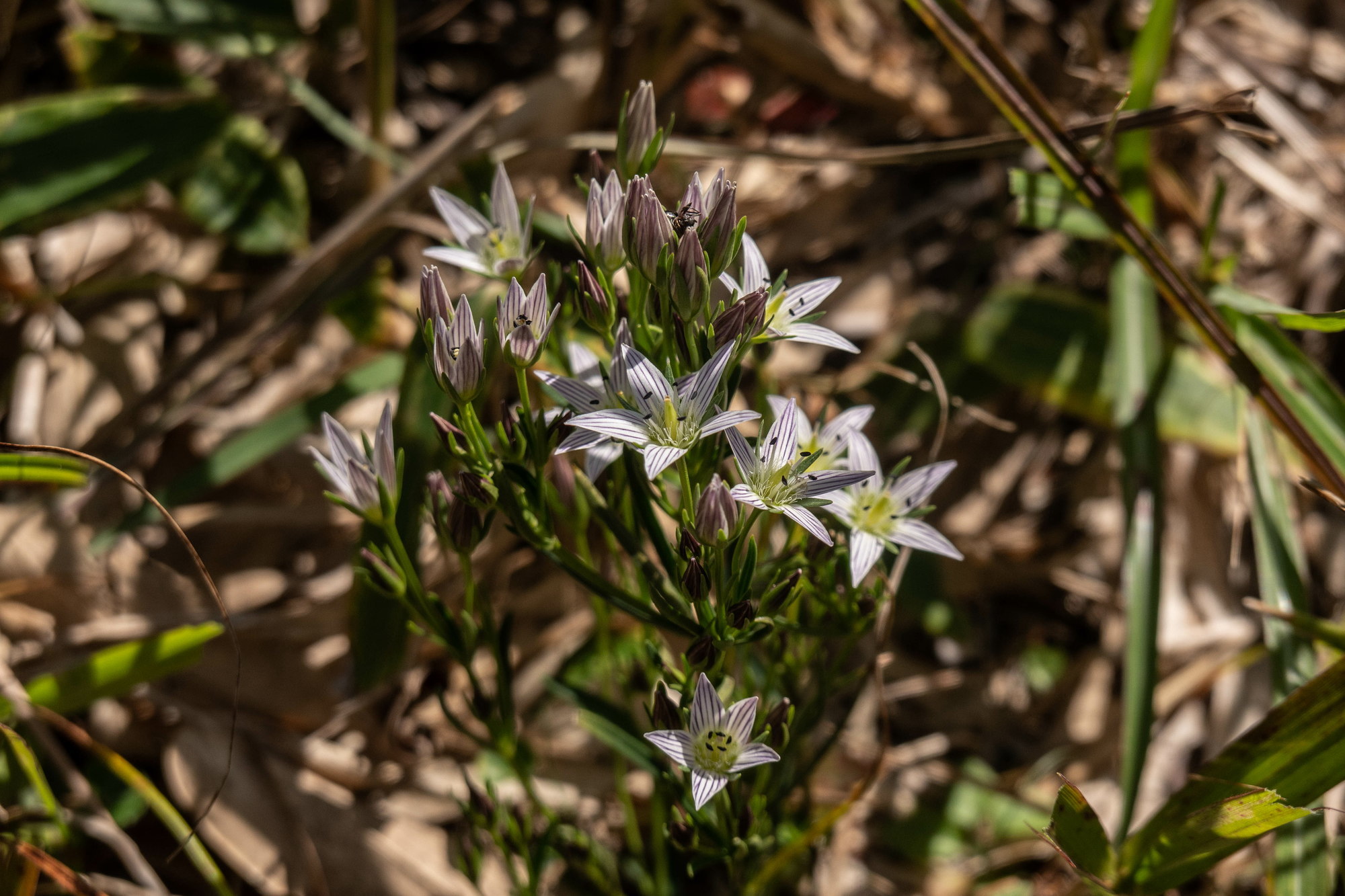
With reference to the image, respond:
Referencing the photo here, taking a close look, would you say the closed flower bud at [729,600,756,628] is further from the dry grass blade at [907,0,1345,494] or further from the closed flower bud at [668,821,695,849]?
the dry grass blade at [907,0,1345,494]

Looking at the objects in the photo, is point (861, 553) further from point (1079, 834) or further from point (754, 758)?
point (1079, 834)

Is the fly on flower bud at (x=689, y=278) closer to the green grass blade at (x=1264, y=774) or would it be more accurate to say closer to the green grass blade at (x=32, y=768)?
the green grass blade at (x=1264, y=774)

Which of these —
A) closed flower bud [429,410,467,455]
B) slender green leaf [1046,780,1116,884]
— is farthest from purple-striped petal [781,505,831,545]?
slender green leaf [1046,780,1116,884]

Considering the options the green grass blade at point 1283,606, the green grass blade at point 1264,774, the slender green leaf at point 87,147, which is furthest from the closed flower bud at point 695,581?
the slender green leaf at point 87,147

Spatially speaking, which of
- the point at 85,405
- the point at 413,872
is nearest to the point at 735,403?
the point at 413,872

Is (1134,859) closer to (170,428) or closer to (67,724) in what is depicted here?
(67,724)

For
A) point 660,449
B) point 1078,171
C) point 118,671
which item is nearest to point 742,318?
point 660,449
